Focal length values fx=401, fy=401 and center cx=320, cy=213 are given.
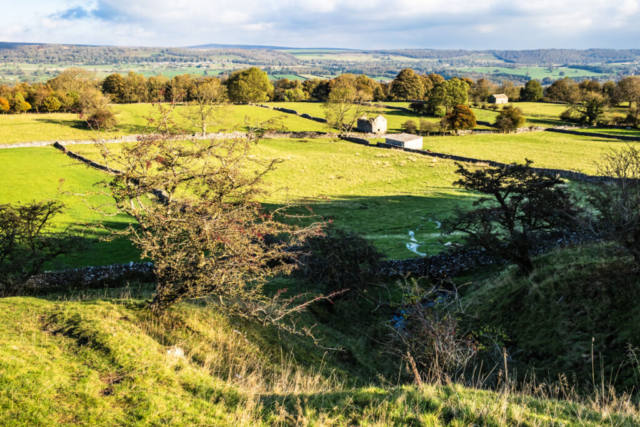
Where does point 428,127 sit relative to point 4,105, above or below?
below

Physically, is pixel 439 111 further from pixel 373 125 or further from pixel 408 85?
pixel 373 125

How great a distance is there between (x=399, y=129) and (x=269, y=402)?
75.0 m

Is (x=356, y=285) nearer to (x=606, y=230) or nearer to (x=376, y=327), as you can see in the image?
(x=376, y=327)

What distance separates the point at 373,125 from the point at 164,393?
71.0 metres

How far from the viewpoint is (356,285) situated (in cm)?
1828

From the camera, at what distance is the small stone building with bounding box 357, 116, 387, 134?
74062 millimetres

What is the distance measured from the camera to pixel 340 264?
1834cm

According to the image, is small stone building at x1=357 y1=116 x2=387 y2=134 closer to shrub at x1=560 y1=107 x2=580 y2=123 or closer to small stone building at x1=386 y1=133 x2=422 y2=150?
small stone building at x1=386 y1=133 x2=422 y2=150

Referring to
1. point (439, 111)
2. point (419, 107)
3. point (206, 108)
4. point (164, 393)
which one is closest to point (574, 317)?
point (164, 393)

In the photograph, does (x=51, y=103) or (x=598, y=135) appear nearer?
(x=598, y=135)

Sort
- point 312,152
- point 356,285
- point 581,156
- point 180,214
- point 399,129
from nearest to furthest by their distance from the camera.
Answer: point 180,214, point 356,285, point 581,156, point 312,152, point 399,129

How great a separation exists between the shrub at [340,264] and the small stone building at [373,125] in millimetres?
58052

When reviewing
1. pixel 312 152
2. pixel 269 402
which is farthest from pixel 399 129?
pixel 269 402

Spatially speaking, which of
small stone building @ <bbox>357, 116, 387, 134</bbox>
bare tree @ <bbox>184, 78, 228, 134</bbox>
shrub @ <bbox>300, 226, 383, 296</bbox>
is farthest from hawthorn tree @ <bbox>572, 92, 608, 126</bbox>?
shrub @ <bbox>300, 226, 383, 296</bbox>
